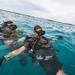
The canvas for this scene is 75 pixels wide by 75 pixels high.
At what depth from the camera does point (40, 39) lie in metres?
7.75

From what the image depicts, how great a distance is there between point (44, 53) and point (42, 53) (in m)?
0.12

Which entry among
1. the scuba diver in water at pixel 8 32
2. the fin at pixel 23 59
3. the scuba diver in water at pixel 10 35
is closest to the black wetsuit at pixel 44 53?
the fin at pixel 23 59

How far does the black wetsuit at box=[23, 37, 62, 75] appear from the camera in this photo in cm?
683

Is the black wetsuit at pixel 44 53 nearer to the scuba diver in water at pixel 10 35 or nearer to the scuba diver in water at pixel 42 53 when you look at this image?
the scuba diver in water at pixel 42 53

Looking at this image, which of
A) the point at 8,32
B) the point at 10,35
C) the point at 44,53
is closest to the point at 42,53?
the point at 44,53

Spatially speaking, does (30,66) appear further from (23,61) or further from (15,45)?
(15,45)

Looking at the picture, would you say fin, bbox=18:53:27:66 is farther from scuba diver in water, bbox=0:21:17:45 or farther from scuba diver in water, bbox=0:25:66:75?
scuba diver in water, bbox=0:21:17:45

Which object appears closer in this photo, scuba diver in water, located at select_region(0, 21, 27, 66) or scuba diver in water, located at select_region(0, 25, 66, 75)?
scuba diver in water, located at select_region(0, 25, 66, 75)

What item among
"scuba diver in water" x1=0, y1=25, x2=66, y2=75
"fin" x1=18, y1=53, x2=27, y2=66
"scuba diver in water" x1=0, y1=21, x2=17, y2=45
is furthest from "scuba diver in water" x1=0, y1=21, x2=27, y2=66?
"scuba diver in water" x1=0, y1=25, x2=66, y2=75

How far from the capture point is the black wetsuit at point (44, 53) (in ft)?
22.4

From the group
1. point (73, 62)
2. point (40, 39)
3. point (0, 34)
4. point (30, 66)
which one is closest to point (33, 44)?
point (40, 39)

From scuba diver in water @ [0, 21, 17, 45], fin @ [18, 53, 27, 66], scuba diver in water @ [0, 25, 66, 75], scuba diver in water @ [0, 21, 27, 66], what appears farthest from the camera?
scuba diver in water @ [0, 21, 17, 45]

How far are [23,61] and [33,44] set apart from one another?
102cm

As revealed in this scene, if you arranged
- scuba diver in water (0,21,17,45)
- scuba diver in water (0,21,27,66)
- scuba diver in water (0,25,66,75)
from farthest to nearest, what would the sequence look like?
scuba diver in water (0,21,17,45), scuba diver in water (0,21,27,66), scuba diver in water (0,25,66,75)
